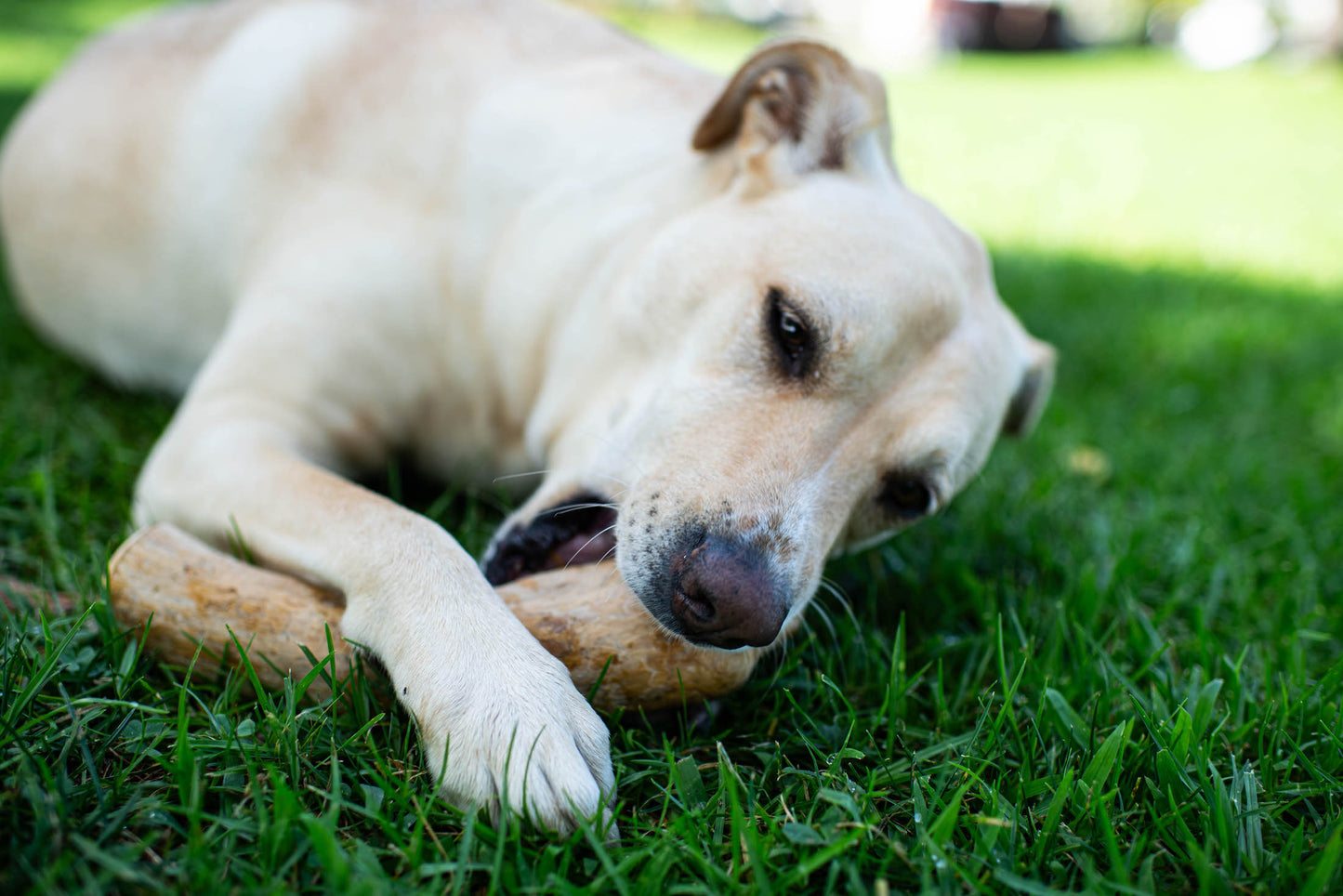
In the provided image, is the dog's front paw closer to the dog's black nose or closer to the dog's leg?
the dog's leg

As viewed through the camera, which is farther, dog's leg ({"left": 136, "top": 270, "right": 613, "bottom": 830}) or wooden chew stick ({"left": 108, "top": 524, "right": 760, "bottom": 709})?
wooden chew stick ({"left": 108, "top": 524, "right": 760, "bottom": 709})

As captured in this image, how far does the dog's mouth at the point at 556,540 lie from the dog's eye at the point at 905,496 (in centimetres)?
61

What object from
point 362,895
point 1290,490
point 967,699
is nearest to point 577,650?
point 362,895

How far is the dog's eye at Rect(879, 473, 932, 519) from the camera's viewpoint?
85.3 inches

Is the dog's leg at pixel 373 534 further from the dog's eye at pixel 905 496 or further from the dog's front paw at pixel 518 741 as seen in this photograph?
the dog's eye at pixel 905 496

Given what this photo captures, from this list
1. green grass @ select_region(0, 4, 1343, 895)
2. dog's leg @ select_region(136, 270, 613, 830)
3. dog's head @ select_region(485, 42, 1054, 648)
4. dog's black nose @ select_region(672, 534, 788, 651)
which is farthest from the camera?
dog's head @ select_region(485, 42, 1054, 648)

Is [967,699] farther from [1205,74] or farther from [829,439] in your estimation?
[1205,74]

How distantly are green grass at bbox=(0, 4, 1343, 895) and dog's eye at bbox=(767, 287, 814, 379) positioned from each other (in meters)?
0.54

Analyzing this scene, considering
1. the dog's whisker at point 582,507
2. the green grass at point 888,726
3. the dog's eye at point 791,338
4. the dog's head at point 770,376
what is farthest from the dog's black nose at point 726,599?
the dog's eye at point 791,338

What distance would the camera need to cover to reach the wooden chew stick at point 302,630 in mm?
1669

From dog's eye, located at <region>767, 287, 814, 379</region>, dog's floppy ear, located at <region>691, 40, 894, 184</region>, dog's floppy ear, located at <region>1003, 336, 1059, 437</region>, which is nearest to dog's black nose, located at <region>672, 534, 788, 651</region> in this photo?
dog's eye, located at <region>767, 287, 814, 379</region>

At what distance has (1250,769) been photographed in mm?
1702

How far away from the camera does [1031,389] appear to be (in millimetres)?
2645

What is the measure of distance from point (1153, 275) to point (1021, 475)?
356 centimetres
